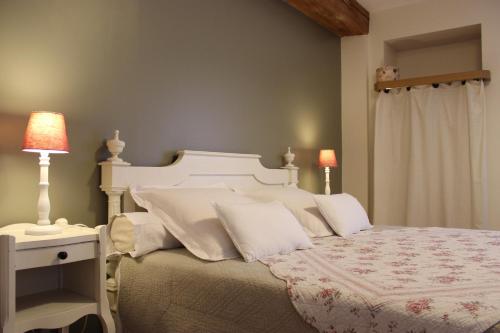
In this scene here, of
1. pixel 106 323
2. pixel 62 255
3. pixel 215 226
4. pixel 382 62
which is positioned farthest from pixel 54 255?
pixel 382 62

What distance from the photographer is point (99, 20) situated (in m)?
2.27

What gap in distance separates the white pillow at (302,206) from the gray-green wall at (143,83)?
1.64 feet

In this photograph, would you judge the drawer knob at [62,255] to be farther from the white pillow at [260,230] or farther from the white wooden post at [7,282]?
the white pillow at [260,230]

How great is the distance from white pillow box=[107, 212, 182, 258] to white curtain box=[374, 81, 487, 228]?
8.96 feet

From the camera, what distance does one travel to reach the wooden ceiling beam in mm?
3672

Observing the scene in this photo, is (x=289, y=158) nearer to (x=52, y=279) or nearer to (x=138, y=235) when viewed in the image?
(x=138, y=235)

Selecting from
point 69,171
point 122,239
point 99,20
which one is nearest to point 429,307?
point 122,239

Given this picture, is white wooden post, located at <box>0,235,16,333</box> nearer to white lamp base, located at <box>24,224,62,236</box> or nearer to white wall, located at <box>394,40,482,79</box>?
white lamp base, located at <box>24,224,62,236</box>

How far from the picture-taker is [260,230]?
6.37 feet

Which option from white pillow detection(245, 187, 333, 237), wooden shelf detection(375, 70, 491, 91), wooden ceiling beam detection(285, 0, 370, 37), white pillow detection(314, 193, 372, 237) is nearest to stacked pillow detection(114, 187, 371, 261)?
white pillow detection(245, 187, 333, 237)

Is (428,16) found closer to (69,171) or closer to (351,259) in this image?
(351,259)

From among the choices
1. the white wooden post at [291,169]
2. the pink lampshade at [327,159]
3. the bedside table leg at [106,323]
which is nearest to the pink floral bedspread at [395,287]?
the bedside table leg at [106,323]

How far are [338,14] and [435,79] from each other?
1.09 metres

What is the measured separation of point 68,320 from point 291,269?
0.88m
